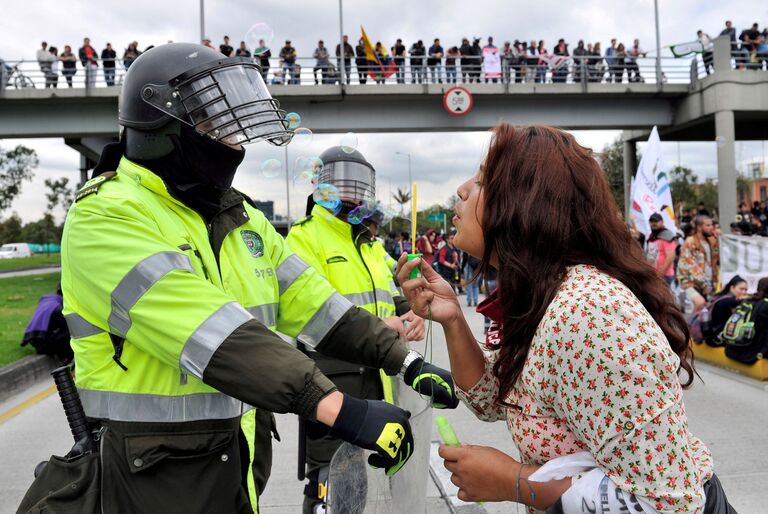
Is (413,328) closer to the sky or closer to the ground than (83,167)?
closer to the ground

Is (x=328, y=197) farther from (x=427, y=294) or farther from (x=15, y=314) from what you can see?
(x=15, y=314)

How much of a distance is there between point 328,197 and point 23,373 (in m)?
5.41

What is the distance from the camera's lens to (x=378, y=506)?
1631 mm

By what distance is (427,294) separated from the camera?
6.59 feet

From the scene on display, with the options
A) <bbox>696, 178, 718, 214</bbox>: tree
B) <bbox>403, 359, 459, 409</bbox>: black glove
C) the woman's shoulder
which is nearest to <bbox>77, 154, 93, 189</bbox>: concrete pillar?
<bbox>403, 359, 459, 409</bbox>: black glove

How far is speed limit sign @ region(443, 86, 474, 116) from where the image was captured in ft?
67.9

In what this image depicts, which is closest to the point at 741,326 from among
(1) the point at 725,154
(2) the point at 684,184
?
(1) the point at 725,154

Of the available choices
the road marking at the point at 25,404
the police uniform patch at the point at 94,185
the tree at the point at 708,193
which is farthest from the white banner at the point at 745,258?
the tree at the point at 708,193

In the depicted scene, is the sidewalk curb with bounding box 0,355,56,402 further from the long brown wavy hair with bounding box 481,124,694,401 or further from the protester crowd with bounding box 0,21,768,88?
the protester crowd with bounding box 0,21,768,88

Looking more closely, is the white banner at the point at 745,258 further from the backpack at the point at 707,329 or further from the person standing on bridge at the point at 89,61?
the person standing on bridge at the point at 89,61

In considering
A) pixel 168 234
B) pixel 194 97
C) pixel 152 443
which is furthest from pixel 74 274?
pixel 194 97

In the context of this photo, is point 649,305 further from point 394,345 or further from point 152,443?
point 152,443

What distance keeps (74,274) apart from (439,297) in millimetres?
1101

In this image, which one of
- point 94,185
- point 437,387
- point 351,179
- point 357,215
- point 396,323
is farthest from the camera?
point 351,179
